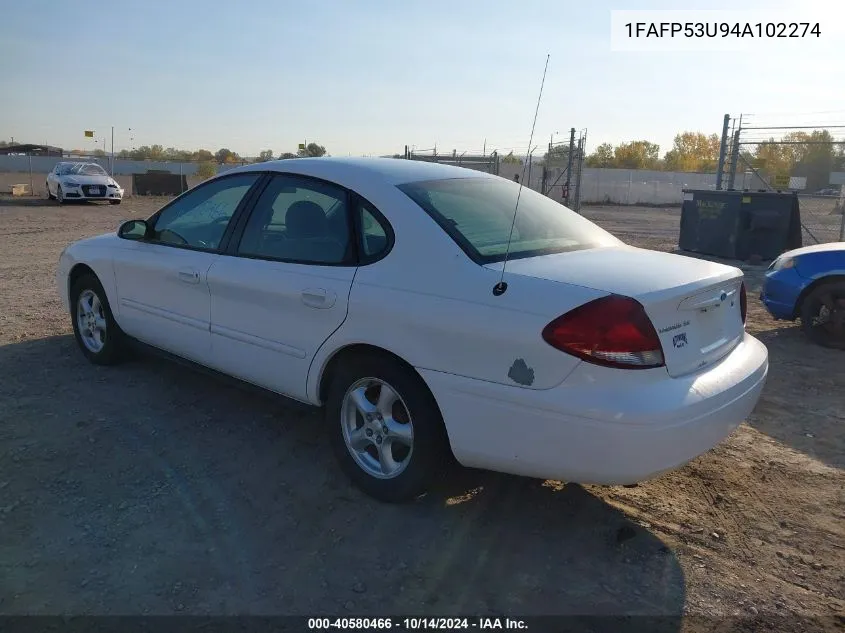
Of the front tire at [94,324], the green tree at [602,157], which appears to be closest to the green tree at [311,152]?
the front tire at [94,324]

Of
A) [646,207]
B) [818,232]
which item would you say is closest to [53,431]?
[818,232]

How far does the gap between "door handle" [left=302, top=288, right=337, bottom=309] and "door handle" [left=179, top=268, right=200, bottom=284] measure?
1.01 meters

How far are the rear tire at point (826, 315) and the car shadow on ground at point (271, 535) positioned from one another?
4359mm

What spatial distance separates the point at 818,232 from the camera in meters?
21.7

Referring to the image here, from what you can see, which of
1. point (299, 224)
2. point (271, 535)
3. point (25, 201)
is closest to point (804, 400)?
point (299, 224)

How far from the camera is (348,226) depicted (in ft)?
11.7

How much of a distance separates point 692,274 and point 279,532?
2192 mm

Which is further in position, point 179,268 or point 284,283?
Answer: point 179,268

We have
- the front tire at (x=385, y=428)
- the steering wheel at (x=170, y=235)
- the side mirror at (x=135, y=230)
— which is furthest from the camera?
the side mirror at (x=135, y=230)

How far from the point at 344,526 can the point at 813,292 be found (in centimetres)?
556

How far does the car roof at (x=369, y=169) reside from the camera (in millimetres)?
3729

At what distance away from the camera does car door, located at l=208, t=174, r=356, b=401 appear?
351 centimetres

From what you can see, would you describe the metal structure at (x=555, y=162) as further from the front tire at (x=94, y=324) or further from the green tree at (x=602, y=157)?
the green tree at (x=602, y=157)

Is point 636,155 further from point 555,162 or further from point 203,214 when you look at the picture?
point 203,214
